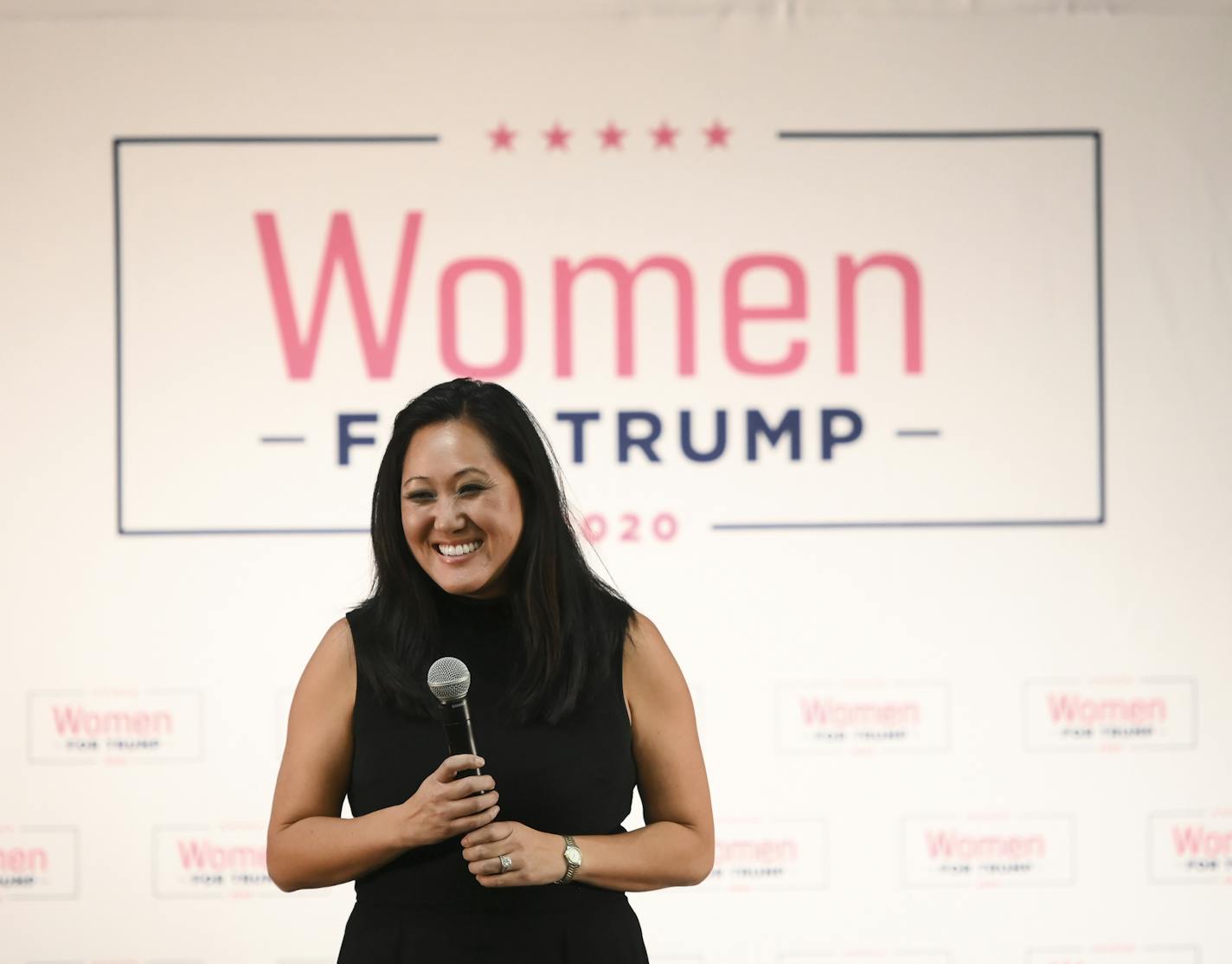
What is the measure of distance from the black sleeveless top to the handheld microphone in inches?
4.9

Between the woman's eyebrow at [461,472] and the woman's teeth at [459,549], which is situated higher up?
the woman's eyebrow at [461,472]

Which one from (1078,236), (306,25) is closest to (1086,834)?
(1078,236)

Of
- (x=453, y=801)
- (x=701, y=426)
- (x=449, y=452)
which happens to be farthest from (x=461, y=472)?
(x=701, y=426)

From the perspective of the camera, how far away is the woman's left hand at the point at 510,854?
4.70 ft

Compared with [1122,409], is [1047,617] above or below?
below

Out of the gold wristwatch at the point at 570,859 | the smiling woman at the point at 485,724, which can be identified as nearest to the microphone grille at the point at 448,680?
A: the smiling woman at the point at 485,724

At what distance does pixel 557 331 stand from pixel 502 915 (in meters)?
2.02

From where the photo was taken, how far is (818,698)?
3.35 meters

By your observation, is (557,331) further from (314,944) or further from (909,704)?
(314,944)

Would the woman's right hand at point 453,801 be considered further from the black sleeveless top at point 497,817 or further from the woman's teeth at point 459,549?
the woman's teeth at point 459,549

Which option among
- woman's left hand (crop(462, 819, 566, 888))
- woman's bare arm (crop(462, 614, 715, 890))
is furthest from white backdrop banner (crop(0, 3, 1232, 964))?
woman's left hand (crop(462, 819, 566, 888))

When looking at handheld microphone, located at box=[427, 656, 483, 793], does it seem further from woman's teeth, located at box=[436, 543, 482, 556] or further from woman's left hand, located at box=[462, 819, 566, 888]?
woman's teeth, located at box=[436, 543, 482, 556]

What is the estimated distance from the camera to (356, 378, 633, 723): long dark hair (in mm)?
1593

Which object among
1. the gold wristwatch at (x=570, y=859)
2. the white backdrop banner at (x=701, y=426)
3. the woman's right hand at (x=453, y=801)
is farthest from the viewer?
the white backdrop banner at (x=701, y=426)
